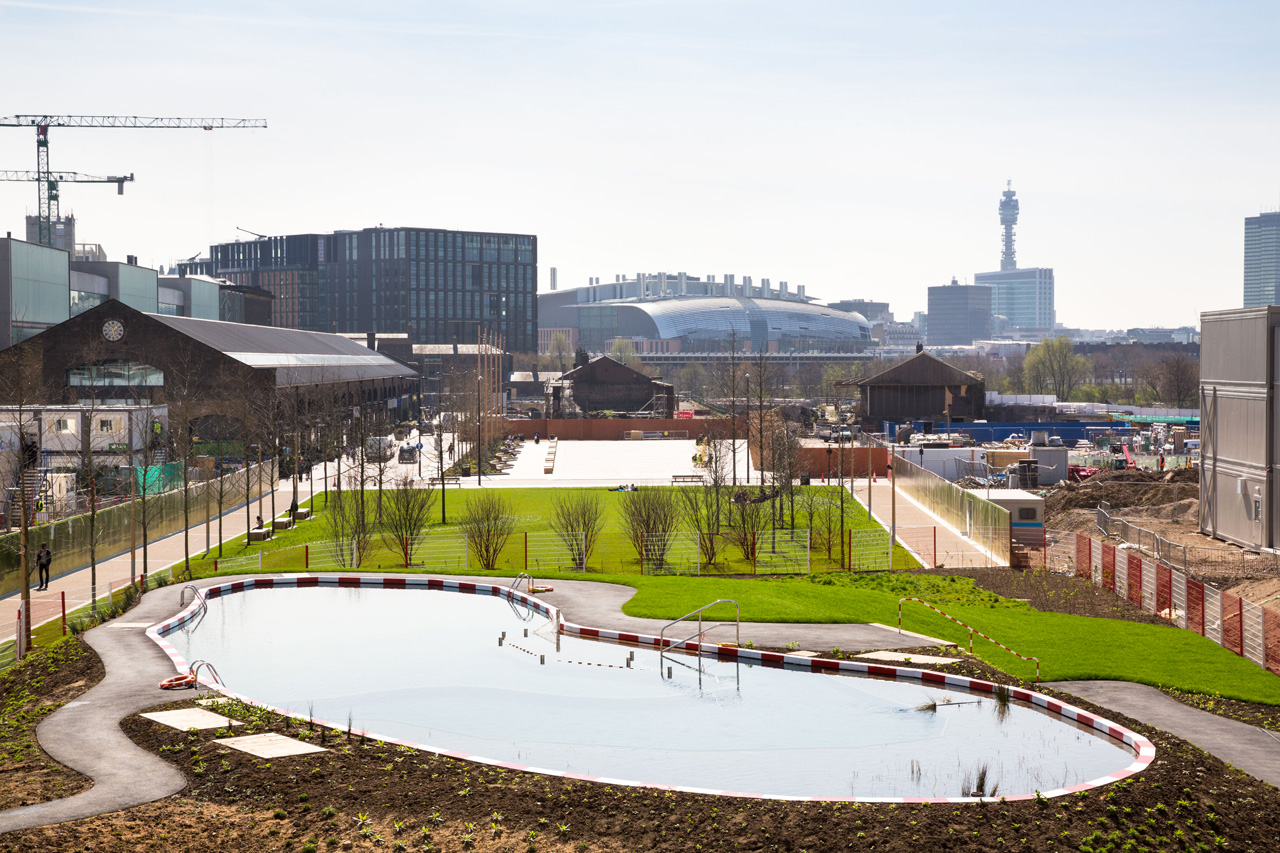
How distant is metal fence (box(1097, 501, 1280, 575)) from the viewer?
1222 inches

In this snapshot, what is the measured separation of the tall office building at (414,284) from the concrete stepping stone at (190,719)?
16861 cm

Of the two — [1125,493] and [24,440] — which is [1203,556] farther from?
[24,440]

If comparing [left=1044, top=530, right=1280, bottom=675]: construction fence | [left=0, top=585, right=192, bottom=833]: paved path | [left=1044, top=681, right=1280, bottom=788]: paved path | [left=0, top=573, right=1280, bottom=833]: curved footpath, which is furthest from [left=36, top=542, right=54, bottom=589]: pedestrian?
[left=1044, top=530, right=1280, bottom=675]: construction fence

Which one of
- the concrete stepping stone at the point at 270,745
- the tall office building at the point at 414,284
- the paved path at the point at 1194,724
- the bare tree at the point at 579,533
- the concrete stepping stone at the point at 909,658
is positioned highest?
the tall office building at the point at 414,284

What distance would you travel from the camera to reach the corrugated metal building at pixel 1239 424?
33344 millimetres

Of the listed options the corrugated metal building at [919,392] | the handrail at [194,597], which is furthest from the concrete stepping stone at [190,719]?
the corrugated metal building at [919,392]

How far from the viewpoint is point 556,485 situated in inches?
Answer: 2314

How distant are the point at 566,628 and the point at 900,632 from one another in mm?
6970

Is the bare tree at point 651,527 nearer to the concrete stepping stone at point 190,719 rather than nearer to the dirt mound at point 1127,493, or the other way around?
the concrete stepping stone at point 190,719

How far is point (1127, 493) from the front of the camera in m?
47.6

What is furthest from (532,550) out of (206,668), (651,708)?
(651,708)

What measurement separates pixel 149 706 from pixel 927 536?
29261mm

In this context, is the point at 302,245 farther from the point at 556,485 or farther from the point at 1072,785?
the point at 1072,785

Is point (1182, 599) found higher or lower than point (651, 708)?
higher
